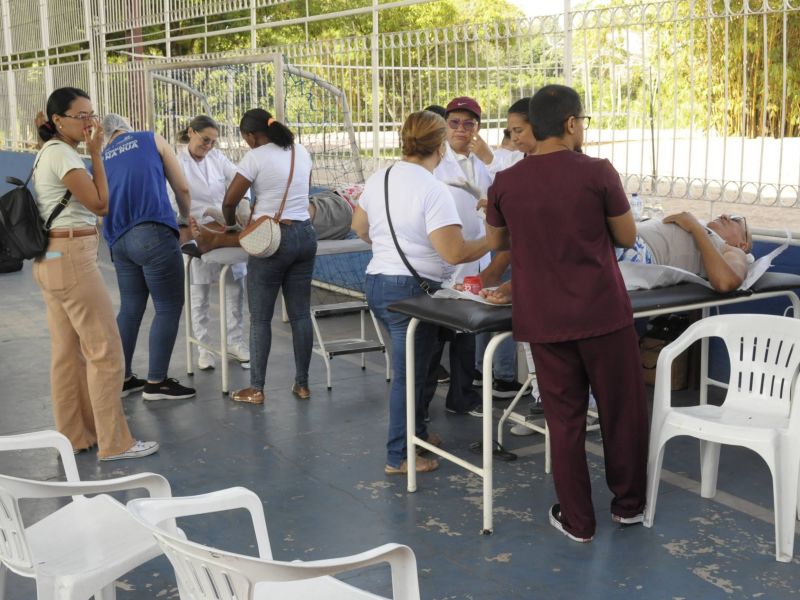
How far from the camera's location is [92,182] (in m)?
4.63

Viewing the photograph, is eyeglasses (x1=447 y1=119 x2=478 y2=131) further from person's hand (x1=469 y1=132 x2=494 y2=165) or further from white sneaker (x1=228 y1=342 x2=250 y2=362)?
white sneaker (x1=228 y1=342 x2=250 y2=362)

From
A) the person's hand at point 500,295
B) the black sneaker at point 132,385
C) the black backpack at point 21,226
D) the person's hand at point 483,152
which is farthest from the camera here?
the black sneaker at point 132,385

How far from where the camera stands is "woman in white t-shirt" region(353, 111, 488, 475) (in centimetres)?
425

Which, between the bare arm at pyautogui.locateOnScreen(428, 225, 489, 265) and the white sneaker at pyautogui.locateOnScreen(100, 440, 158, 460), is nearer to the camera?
the bare arm at pyautogui.locateOnScreen(428, 225, 489, 265)

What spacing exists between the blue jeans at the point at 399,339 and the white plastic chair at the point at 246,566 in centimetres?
188

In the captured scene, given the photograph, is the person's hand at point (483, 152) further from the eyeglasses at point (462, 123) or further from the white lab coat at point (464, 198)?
the white lab coat at point (464, 198)

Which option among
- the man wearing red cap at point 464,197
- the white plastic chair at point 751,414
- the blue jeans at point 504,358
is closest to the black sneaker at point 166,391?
the man wearing red cap at point 464,197

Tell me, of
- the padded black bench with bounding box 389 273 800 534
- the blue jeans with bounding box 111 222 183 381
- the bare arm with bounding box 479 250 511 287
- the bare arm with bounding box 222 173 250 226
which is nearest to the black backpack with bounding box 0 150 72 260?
the blue jeans with bounding box 111 222 183 381

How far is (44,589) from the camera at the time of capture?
2.74 metres

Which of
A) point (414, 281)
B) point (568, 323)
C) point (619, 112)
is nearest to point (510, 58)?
point (619, 112)

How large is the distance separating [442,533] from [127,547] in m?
1.48

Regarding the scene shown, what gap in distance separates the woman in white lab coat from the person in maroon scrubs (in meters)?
3.14

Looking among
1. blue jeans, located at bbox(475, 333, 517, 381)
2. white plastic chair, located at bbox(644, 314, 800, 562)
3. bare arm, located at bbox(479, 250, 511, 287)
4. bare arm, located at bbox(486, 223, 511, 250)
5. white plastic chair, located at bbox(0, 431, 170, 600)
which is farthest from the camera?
blue jeans, located at bbox(475, 333, 517, 381)

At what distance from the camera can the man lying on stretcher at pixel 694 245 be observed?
457cm
